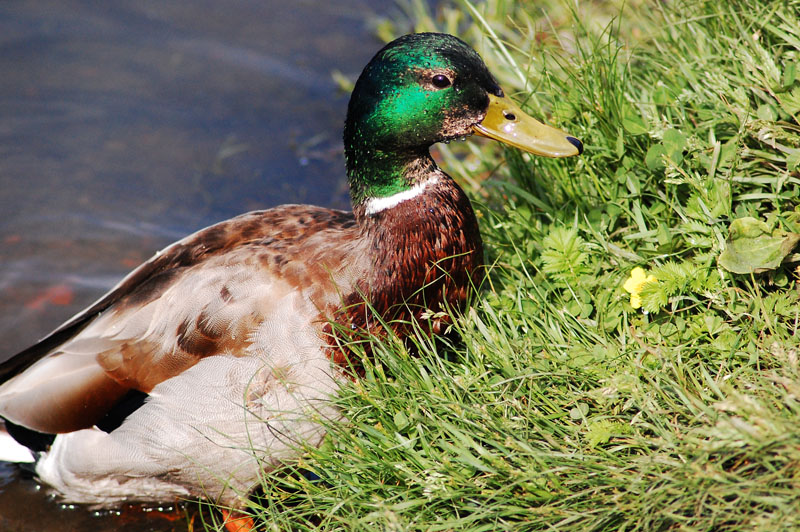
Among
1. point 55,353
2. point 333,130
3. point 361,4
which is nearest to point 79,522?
point 55,353

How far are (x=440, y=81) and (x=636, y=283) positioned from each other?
3.35 ft

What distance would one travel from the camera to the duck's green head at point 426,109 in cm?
288

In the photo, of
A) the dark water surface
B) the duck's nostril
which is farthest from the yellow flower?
the dark water surface

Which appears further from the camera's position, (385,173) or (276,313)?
(385,173)

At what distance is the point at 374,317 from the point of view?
300 cm

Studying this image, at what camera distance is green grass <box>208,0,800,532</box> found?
7.32ft

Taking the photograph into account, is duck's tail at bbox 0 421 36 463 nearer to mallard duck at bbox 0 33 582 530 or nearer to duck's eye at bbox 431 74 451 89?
mallard duck at bbox 0 33 582 530

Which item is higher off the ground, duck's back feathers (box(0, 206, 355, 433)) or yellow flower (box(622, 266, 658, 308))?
duck's back feathers (box(0, 206, 355, 433))

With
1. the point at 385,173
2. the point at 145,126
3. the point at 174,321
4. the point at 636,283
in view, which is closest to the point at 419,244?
the point at 385,173

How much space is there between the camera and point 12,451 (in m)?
3.47

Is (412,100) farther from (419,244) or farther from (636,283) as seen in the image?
(636,283)

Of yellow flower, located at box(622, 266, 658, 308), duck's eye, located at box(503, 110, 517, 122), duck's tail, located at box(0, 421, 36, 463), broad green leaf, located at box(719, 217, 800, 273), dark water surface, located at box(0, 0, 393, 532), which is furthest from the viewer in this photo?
dark water surface, located at box(0, 0, 393, 532)

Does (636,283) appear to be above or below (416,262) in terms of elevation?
below

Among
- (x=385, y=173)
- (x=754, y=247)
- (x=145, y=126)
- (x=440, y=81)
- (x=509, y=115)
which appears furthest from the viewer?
Result: (x=145, y=126)
